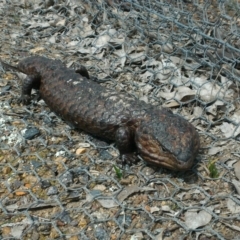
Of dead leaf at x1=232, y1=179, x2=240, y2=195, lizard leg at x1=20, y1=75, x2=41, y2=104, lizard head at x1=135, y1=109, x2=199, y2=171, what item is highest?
lizard head at x1=135, y1=109, x2=199, y2=171

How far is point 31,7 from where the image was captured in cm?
604

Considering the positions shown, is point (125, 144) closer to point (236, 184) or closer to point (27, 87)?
point (236, 184)

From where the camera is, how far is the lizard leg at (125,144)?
3.63 m

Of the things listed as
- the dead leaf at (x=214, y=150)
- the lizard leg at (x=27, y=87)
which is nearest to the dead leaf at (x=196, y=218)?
the dead leaf at (x=214, y=150)

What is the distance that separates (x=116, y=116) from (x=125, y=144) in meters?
0.23

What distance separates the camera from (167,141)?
3.37m

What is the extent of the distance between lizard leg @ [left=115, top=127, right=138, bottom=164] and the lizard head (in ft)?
0.23

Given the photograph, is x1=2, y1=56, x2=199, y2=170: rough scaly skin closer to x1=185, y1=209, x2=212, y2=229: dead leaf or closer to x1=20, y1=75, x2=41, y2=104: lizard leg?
x1=20, y1=75, x2=41, y2=104: lizard leg

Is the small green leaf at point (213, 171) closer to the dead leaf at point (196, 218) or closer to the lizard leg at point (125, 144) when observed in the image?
the dead leaf at point (196, 218)

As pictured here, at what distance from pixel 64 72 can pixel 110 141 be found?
2.49ft

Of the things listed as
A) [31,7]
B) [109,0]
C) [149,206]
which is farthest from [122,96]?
[31,7]

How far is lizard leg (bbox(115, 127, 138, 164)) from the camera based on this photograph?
11.9ft

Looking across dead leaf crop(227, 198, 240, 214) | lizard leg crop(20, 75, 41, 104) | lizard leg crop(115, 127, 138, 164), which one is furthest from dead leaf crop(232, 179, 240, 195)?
lizard leg crop(20, 75, 41, 104)

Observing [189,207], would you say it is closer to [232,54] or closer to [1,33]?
[232,54]
